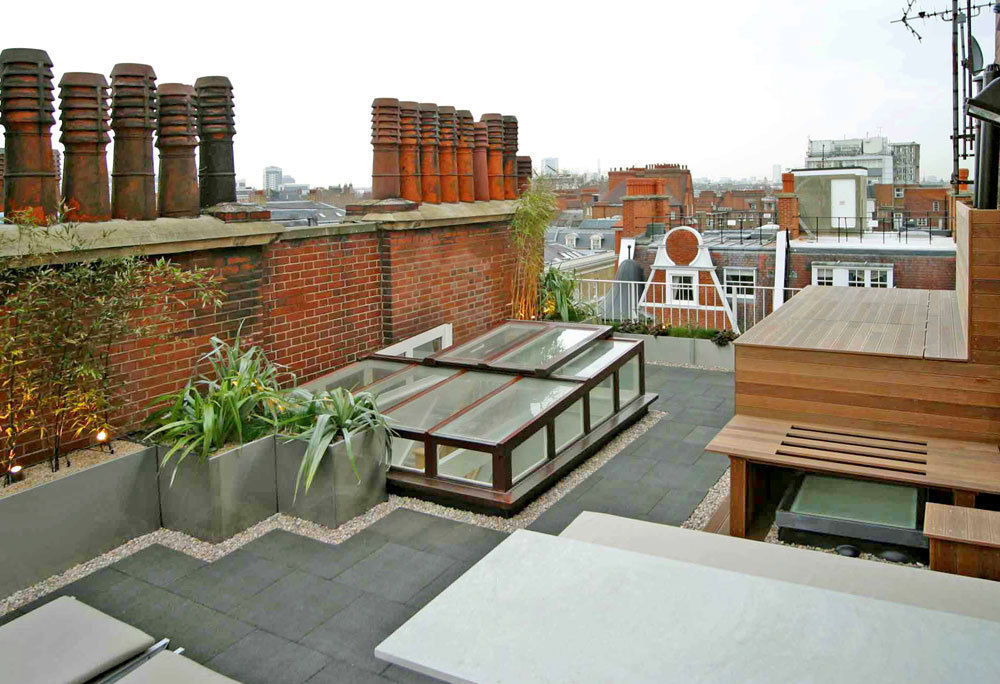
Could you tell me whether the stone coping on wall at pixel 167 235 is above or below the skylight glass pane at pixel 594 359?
above

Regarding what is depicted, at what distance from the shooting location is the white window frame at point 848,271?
19.9m

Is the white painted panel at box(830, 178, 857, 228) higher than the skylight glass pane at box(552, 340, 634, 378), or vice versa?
the white painted panel at box(830, 178, 857, 228)

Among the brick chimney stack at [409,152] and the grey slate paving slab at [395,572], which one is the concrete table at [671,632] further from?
the brick chimney stack at [409,152]

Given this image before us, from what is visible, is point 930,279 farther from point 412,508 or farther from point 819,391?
point 412,508

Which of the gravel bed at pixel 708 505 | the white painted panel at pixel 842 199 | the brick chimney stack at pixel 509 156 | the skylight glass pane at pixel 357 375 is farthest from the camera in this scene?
the white painted panel at pixel 842 199

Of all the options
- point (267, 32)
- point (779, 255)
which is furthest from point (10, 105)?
point (779, 255)

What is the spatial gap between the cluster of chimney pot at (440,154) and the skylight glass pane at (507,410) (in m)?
2.53

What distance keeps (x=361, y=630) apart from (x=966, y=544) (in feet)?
9.25

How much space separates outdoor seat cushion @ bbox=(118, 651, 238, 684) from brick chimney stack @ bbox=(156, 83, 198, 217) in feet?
11.7

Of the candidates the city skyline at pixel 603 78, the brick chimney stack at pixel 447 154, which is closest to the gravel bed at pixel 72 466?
the city skyline at pixel 603 78

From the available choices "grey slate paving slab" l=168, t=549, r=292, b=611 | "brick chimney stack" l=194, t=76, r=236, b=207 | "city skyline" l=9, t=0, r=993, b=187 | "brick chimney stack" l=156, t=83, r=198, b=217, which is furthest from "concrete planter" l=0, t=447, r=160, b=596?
"city skyline" l=9, t=0, r=993, b=187

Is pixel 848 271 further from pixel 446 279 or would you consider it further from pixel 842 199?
pixel 446 279

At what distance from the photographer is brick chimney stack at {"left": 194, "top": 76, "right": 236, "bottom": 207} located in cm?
612

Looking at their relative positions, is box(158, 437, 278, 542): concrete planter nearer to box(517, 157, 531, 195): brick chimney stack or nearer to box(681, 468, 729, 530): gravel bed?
box(681, 468, 729, 530): gravel bed
